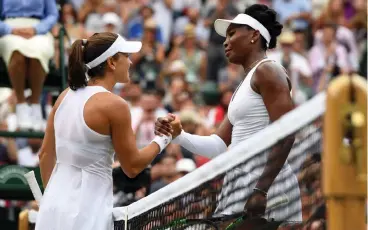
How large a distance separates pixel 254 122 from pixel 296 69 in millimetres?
9715

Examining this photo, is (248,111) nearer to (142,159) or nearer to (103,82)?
(142,159)

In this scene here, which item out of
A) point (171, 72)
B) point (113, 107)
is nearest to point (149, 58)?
point (171, 72)

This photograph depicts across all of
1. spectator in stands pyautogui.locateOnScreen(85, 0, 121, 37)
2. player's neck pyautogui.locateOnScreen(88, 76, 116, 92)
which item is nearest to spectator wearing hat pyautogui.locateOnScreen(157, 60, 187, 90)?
spectator in stands pyautogui.locateOnScreen(85, 0, 121, 37)

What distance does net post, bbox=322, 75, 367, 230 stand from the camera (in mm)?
3354

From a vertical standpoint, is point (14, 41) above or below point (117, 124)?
above

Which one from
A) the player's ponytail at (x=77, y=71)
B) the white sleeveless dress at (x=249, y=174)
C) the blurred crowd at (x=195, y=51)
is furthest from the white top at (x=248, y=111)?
the blurred crowd at (x=195, y=51)

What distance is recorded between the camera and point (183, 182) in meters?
5.29

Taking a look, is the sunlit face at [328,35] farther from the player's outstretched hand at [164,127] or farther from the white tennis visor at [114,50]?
the white tennis visor at [114,50]

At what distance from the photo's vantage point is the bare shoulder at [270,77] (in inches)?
226

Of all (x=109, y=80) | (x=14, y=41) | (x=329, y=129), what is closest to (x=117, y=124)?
(x=109, y=80)

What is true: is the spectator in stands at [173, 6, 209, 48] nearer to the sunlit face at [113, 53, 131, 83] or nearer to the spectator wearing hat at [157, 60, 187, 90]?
the spectator wearing hat at [157, 60, 187, 90]

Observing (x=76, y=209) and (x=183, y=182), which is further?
(x=76, y=209)

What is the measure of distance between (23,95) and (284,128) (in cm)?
598

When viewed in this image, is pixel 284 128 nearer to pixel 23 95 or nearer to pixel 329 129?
pixel 329 129
